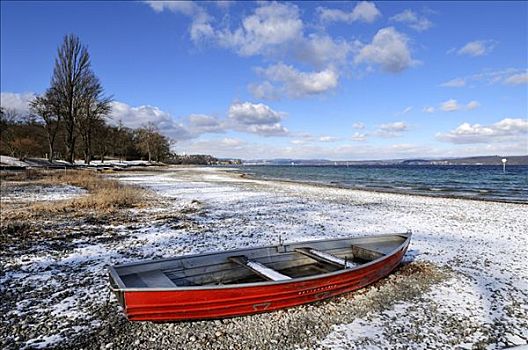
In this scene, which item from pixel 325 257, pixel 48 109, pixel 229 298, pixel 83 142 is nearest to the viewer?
pixel 229 298

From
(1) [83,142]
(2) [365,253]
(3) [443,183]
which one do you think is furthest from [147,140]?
(2) [365,253]

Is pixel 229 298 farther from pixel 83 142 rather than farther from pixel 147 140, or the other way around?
pixel 147 140

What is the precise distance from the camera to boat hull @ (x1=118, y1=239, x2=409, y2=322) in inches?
166

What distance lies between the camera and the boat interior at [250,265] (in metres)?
5.05

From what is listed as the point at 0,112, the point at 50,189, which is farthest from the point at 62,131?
the point at 50,189

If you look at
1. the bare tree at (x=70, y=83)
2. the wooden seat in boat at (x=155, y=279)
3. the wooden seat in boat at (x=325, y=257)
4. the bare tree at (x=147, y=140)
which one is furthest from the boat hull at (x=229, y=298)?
the bare tree at (x=147, y=140)

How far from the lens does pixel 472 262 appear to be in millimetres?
7500

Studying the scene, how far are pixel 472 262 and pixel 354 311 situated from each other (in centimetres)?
407

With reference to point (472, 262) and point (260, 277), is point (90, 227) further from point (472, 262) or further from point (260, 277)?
point (472, 262)

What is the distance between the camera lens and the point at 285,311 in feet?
16.5

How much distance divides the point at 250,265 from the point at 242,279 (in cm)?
41

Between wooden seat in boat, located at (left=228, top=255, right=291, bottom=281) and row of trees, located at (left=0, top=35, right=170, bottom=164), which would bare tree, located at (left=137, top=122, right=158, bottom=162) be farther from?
wooden seat in boat, located at (left=228, top=255, right=291, bottom=281)

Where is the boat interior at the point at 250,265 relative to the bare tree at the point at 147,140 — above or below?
below

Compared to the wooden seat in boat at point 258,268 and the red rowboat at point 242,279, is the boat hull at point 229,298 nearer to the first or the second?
the red rowboat at point 242,279
